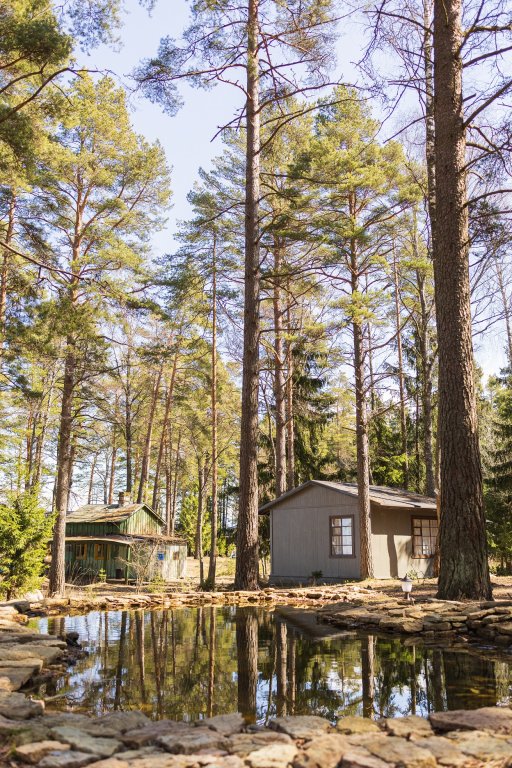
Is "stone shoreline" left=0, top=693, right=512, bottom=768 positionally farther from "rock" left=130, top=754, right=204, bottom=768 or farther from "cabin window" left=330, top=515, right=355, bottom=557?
"cabin window" left=330, top=515, right=355, bottom=557

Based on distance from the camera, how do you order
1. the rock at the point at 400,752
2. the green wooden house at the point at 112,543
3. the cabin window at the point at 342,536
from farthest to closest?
the green wooden house at the point at 112,543 → the cabin window at the point at 342,536 → the rock at the point at 400,752

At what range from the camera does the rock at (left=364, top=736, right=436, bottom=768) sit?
293cm

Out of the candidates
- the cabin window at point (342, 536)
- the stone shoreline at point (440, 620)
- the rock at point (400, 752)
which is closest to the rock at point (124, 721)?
the rock at point (400, 752)

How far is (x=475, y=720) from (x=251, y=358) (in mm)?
9983

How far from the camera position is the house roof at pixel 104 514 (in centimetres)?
2462

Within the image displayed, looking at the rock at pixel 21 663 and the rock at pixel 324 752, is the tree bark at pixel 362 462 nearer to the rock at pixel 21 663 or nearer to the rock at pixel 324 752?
the rock at pixel 21 663

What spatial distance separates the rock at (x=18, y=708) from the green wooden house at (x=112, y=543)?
1821 cm

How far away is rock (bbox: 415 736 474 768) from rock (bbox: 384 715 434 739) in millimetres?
128

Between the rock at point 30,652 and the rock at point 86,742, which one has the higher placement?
the rock at point 86,742

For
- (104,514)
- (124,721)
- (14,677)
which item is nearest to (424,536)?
(104,514)

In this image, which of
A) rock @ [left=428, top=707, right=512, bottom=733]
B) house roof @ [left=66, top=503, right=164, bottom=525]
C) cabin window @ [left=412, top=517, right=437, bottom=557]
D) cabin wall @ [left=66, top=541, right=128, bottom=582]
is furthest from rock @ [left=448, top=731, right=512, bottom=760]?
house roof @ [left=66, top=503, right=164, bottom=525]

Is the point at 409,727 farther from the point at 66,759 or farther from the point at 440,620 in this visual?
the point at 440,620

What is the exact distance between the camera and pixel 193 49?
1314 cm

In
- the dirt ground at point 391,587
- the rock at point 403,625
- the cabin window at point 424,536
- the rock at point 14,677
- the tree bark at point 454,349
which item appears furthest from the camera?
the cabin window at point 424,536
